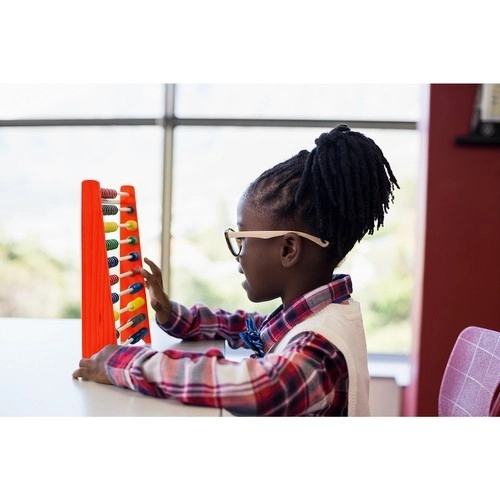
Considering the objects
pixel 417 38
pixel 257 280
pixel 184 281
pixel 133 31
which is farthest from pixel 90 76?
pixel 184 281

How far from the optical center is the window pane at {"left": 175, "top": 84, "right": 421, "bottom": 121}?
3.02 meters

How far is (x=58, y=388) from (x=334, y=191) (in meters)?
0.56

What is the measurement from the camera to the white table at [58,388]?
96 cm

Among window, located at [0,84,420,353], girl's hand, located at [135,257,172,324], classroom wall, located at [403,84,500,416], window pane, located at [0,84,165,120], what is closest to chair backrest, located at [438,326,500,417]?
girl's hand, located at [135,257,172,324]

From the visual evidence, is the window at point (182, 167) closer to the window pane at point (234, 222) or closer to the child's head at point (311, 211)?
the window pane at point (234, 222)

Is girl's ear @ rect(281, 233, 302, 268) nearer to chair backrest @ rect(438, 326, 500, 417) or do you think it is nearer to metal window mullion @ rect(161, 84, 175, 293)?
chair backrest @ rect(438, 326, 500, 417)

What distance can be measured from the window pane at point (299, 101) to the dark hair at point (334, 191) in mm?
1845

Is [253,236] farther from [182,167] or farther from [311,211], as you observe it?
[182,167]

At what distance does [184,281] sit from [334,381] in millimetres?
2175

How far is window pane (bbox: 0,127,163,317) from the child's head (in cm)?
186

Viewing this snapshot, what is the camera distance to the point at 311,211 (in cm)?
121
